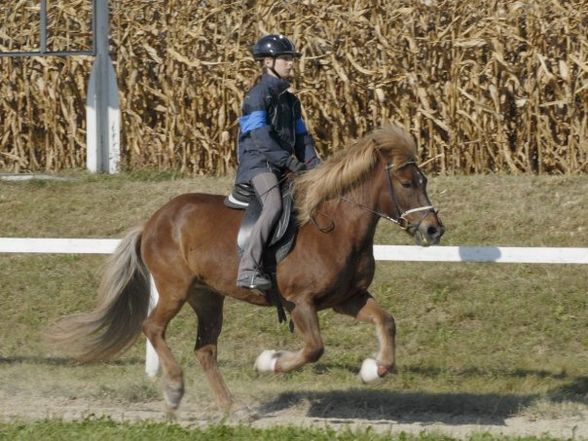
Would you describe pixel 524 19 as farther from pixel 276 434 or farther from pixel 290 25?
pixel 276 434

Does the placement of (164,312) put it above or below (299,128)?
below

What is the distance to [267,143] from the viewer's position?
8250mm

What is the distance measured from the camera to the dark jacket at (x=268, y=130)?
828cm

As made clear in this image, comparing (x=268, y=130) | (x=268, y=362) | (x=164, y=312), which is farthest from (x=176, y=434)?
(x=268, y=130)

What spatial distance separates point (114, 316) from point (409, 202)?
2502 millimetres

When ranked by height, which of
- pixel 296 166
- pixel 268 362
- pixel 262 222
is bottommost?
pixel 268 362

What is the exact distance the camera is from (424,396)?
924cm

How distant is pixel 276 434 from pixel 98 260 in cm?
626

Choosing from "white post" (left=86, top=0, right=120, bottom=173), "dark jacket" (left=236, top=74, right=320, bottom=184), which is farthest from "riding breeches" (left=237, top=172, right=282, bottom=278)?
"white post" (left=86, top=0, right=120, bottom=173)

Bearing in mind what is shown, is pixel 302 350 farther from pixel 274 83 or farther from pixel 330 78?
pixel 330 78

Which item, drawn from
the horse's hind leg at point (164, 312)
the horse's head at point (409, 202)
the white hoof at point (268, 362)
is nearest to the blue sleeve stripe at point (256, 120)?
the horse's head at point (409, 202)

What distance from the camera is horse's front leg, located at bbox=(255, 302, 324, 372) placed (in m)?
7.99

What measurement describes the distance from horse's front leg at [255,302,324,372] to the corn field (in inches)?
271

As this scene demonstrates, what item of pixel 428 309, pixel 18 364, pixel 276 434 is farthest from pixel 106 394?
pixel 428 309
